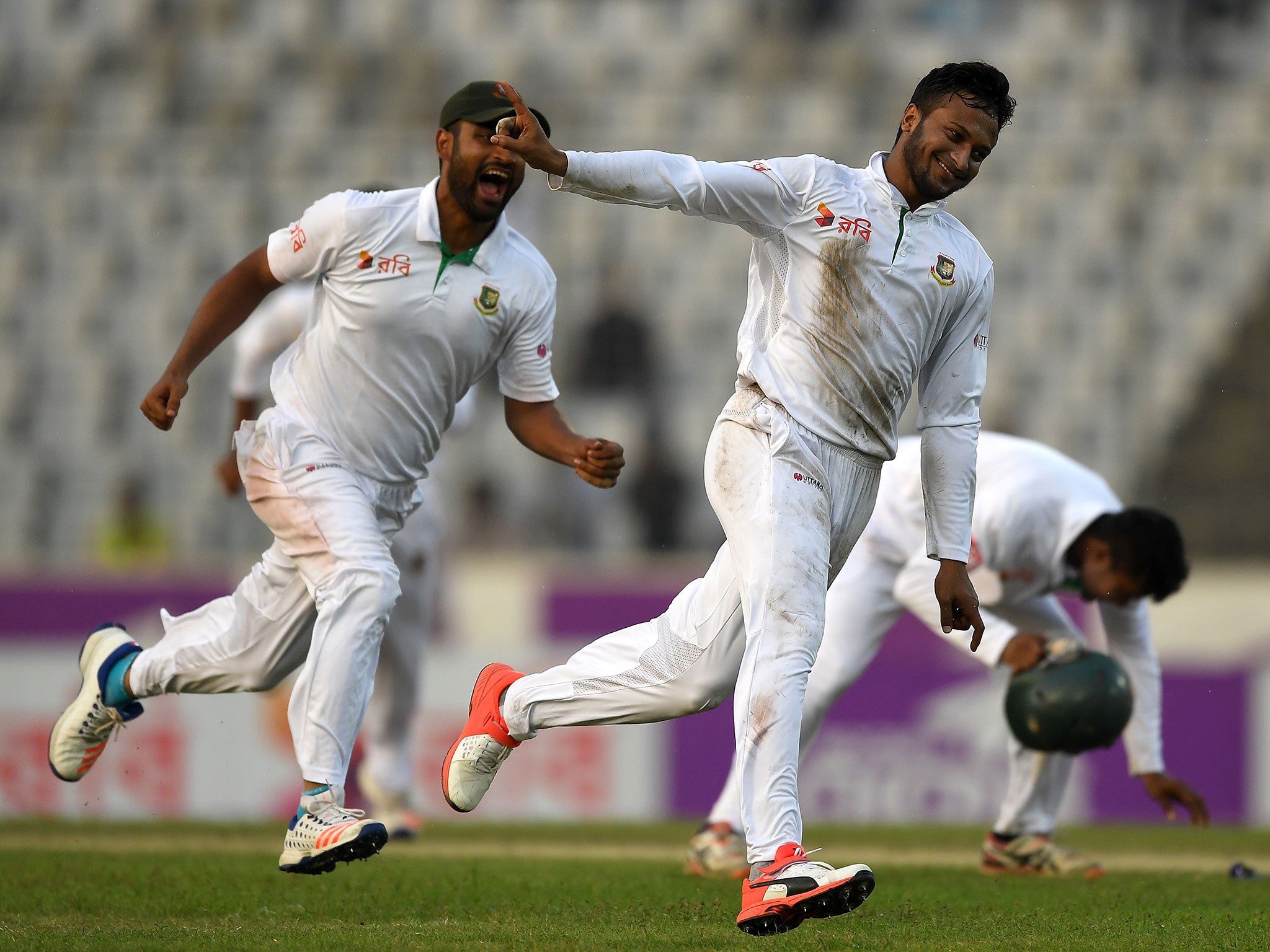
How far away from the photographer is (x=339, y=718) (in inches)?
221

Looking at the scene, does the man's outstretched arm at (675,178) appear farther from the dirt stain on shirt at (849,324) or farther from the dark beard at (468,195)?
the dark beard at (468,195)

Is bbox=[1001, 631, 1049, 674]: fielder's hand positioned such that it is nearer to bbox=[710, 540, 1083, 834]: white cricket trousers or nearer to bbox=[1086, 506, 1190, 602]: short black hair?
bbox=[710, 540, 1083, 834]: white cricket trousers

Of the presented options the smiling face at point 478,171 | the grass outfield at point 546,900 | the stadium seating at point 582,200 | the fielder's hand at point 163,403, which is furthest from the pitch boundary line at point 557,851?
the stadium seating at point 582,200

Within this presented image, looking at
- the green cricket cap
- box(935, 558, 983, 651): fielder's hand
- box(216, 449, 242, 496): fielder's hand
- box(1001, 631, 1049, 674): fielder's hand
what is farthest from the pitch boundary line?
the green cricket cap

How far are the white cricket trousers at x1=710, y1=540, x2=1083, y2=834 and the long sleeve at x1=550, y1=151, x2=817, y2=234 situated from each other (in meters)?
2.26

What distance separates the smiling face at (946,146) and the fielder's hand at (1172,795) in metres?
2.86

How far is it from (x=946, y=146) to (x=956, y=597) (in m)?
1.32

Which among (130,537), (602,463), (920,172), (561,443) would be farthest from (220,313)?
(130,537)

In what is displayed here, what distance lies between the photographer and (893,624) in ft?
23.6

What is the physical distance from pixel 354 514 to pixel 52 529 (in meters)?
8.30

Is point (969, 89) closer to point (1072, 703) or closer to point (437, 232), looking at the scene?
point (437, 232)

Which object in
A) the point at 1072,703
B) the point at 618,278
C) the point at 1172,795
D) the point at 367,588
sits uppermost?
the point at 618,278

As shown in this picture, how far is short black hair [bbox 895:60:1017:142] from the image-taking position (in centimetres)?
507

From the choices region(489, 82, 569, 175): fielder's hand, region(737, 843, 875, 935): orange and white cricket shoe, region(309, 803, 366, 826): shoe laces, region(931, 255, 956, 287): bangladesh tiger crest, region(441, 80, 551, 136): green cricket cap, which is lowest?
region(737, 843, 875, 935): orange and white cricket shoe
